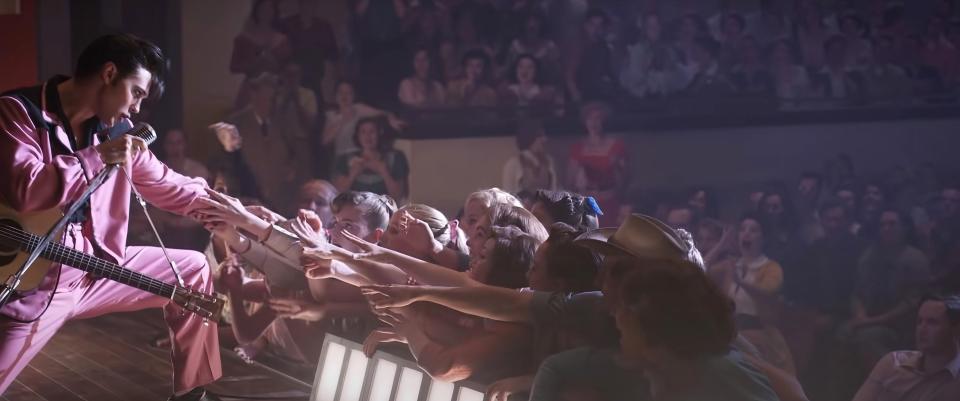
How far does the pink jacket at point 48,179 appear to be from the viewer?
2777 millimetres

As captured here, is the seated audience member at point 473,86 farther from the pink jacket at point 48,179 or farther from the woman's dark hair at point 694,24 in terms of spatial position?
the pink jacket at point 48,179

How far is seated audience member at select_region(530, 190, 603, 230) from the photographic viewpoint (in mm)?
3268

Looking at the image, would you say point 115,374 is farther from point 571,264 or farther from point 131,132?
point 571,264

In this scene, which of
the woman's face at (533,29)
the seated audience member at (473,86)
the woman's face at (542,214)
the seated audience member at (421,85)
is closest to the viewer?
the woman's face at (542,214)

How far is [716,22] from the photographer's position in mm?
6387

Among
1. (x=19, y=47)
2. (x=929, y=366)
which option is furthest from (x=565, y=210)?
(x=19, y=47)

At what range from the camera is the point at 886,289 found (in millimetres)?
5391

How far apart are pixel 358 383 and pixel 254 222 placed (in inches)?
28.6

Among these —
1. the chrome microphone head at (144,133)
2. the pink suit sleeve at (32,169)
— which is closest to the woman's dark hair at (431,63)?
the chrome microphone head at (144,133)

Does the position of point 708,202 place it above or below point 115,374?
above

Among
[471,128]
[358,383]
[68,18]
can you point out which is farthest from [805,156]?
[68,18]

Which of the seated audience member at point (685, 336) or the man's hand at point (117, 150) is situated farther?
the man's hand at point (117, 150)

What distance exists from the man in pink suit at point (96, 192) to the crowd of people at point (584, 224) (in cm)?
27

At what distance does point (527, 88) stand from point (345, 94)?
1.58 m
